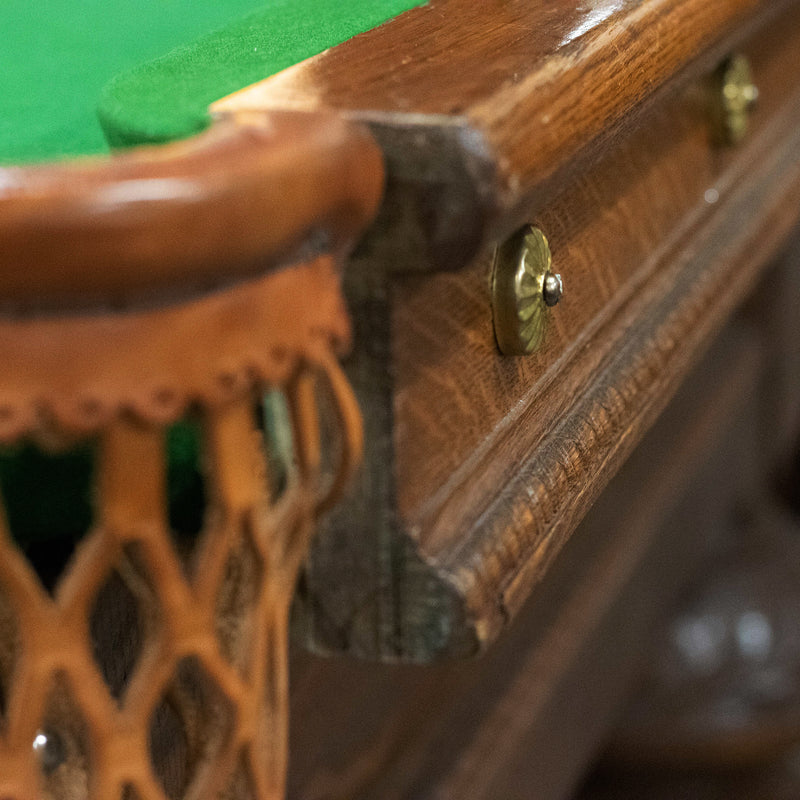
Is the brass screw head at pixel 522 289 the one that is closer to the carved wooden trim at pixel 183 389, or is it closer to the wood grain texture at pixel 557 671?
the carved wooden trim at pixel 183 389

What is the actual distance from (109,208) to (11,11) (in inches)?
19.2

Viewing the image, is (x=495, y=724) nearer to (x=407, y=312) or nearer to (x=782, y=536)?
(x=407, y=312)

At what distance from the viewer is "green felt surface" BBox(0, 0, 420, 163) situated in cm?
47

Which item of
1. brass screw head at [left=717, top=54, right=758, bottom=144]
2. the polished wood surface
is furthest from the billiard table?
brass screw head at [left=717, top=54, right=758, bottom=144]

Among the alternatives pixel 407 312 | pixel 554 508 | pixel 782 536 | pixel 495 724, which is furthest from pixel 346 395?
pixel 782 536

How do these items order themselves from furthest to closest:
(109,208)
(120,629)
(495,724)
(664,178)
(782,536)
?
(782,536) < (495,724) < (664,178) < (120,629) < (109,208)

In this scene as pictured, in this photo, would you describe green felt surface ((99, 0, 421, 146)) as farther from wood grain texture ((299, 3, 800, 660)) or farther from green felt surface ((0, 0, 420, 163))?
wood grain texture ((299, 3, 800, 660))

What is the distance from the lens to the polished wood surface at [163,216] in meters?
0.30

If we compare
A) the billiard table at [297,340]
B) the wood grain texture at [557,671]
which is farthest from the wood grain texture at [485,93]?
the wood grain texture at [557,671]

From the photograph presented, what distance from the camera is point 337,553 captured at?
0.50m

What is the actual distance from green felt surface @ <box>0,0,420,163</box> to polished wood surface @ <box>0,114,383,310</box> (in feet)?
0.35

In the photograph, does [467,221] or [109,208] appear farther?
[467,221]

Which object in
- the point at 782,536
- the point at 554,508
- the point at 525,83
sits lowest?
the point at 782,536

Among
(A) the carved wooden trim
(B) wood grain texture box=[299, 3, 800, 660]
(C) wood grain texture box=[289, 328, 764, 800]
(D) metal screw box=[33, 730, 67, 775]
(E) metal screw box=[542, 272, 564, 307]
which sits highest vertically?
(A) the carved wooden trim
